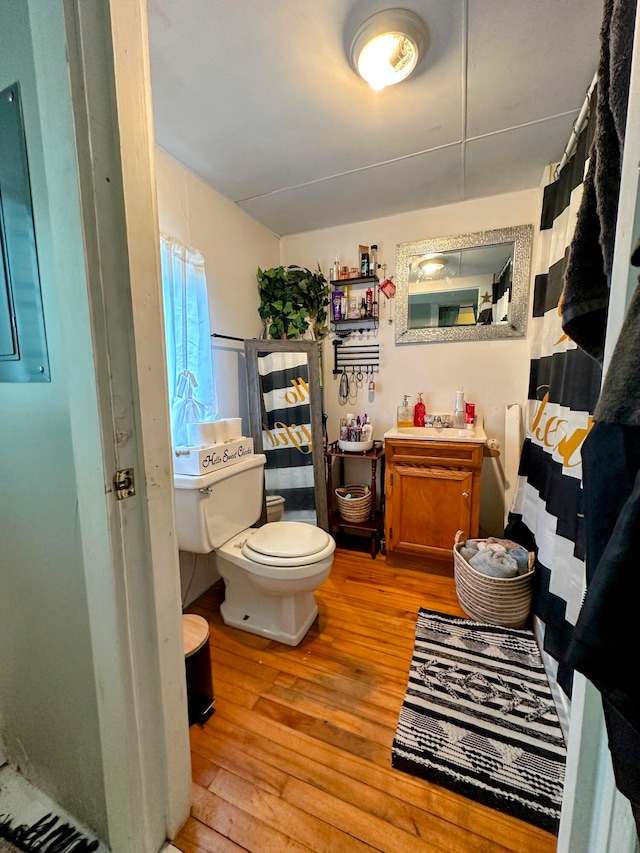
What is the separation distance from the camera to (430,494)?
1.92 metres

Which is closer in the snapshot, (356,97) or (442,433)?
(356,97)

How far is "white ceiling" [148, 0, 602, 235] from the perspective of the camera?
999 mm

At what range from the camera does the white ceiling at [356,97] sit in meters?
1.00

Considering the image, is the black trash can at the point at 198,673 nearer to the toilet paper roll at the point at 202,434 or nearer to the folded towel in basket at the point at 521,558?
the toilet paper roll at the point at 202,434

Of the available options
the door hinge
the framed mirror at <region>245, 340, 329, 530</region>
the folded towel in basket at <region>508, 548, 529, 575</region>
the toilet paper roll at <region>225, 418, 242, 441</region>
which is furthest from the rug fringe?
the folded towel in basket at <region>508, 548, 529, 575</region>

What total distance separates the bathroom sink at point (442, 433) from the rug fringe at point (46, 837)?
1801mm

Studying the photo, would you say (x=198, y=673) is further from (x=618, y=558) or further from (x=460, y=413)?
(x=460, y=413)

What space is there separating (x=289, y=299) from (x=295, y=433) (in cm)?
92

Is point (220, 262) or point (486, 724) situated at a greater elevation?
point (220, 262)

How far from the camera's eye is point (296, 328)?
229cm

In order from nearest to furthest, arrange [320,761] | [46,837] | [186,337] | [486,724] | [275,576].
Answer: [46,837], [320,761], [486,724], [275,576], [186,337]

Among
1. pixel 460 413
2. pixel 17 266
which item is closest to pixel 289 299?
pixel 460 413

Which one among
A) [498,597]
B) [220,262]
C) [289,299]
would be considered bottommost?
[498,597]

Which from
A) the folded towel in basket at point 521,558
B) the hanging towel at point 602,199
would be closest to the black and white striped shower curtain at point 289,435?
the folded towel in basket at point 521,558
